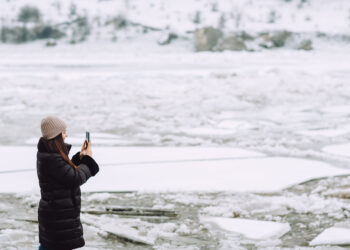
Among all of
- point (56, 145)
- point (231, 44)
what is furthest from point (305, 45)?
point (56, 145)

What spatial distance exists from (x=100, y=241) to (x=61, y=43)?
74.2 ft

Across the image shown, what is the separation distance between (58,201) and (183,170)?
3.46 metres

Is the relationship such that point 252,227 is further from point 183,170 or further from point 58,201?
point 183,170

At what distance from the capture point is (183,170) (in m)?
6.21

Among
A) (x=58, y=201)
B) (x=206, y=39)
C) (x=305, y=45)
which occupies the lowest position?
(x=305, y=45)

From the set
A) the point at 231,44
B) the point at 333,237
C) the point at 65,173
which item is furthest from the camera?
the point at 231,44

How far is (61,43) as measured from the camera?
25.8m

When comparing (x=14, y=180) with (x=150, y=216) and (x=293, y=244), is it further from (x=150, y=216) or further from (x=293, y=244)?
(x=293, y=244)

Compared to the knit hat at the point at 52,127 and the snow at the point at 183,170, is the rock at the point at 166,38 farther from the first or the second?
the knit hat at the point at 52,127

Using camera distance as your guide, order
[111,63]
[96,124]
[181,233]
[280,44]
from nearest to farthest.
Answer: [181,233] → [96,124] → [111,63] → [280,44]

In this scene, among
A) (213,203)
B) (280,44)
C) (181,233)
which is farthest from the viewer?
(280,44)

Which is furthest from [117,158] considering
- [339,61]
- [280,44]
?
[280,44]

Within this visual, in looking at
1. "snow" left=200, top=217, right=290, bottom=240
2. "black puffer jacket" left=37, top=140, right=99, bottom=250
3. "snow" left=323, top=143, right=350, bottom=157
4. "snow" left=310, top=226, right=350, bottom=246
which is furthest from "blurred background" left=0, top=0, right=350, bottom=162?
"black puffer jacket" left=37, top=140, right=99, bottom=250

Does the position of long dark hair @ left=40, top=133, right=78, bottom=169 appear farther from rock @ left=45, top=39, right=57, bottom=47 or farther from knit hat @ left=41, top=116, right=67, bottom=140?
rock @ left=45, top=39, right=57, bottom=47
